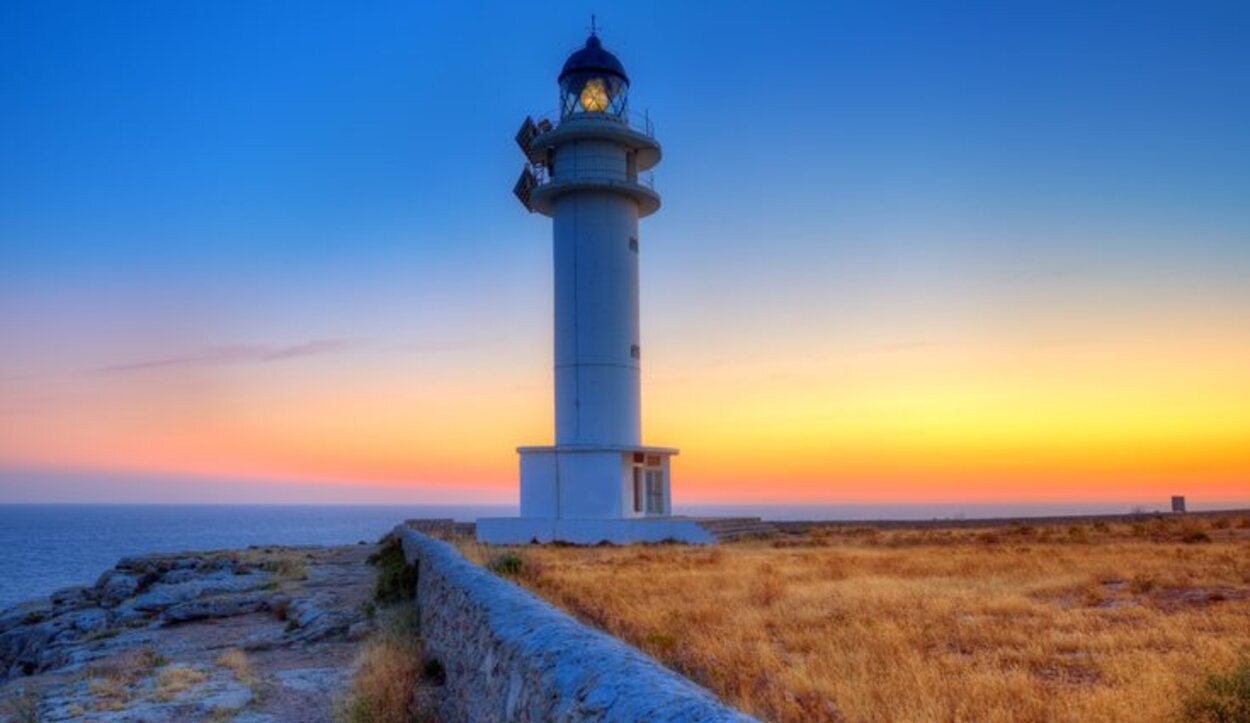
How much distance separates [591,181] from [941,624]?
71.2 feet

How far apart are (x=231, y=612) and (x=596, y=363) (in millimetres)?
14154

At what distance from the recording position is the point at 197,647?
1438 cm

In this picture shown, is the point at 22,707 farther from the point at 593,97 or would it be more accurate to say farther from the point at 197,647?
the point at 593,97

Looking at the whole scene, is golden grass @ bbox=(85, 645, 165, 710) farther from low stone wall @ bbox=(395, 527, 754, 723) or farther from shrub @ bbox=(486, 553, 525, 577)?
shrub @ bbox=(486, 553, 525, 577)

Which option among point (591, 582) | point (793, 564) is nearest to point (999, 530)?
point (793, 564)

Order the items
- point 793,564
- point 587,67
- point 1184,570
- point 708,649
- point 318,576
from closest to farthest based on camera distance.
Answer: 1. point 708,649
2. point 1184,570
3. point 793,564
4. point 318,576
5. point 587,67

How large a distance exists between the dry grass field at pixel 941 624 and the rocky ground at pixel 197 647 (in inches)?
113

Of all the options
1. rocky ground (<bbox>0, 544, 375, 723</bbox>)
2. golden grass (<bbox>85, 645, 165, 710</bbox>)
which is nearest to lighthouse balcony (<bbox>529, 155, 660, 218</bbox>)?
rocky ground (<bbox>0, 544, 375, 723</bbox>)

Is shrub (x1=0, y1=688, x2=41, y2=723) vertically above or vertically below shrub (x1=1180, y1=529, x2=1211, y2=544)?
below

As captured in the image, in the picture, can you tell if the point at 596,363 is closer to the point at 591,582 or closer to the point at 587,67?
the point at 587,67

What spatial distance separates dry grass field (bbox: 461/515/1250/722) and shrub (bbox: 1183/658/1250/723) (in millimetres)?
17

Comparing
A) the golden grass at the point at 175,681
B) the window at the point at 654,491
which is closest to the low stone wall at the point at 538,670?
the golden grass at the point at 175,681

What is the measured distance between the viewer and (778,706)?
279 inches

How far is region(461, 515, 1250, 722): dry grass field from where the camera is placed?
7.45m
